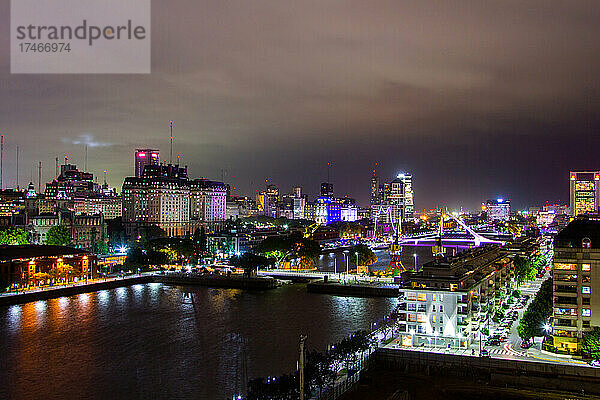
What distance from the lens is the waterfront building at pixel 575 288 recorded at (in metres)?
15.5

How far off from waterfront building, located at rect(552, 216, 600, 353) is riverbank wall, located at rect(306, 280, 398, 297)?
489 inches

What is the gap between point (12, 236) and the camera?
37.6 meters

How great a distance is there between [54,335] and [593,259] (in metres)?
17.1

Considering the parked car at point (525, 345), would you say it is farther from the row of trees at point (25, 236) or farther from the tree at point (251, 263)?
the row of trees at point (25, 236)

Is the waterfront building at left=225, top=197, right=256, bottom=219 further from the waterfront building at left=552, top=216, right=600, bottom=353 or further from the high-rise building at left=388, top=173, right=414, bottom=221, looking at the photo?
the waterfront building at left=552, top=216, right=600, bottom=353

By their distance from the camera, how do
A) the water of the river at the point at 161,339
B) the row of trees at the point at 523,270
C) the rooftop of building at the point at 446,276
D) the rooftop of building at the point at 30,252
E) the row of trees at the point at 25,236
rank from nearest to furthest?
the water of the river at the point at 161,339
the rooftop of building at the point at 446,276
the rooftop of building at the point at 30,252
the row of trees at the point at 523,270
the row of trees at the point at 25,236

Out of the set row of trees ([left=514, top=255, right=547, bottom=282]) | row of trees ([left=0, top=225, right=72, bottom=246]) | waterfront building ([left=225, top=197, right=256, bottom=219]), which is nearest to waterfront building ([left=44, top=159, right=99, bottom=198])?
waterfront building ([left=225, top=197, right=256, bottom=219])

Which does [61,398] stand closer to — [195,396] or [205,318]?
[195,396]

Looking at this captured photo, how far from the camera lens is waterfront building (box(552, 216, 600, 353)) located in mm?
15523

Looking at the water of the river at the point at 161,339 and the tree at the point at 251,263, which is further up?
the tree at the point at 251,263

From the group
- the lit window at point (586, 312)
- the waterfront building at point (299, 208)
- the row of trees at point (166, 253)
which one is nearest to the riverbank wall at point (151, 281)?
the row of trees at point (166, 253)

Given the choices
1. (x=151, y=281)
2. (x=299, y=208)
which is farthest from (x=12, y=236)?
(x=299, y=208)

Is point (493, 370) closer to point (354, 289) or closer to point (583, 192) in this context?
point (354, 289)

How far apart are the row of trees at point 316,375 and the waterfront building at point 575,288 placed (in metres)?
5.29
